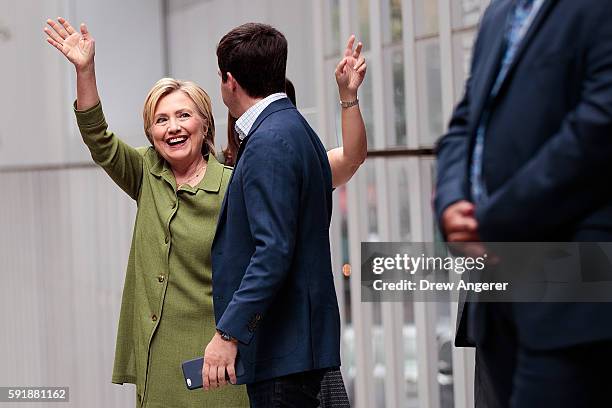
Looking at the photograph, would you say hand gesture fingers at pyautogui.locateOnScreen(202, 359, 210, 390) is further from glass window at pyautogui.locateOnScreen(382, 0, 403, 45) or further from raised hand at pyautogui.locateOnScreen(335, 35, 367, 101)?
glass window at pyautogui.locateOnScreen(382, 0, 403, 45)

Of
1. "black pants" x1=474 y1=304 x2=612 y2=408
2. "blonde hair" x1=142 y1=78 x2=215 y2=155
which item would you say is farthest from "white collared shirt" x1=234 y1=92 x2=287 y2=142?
"black pants" x1=474 y1=304 x2=612 y2=408

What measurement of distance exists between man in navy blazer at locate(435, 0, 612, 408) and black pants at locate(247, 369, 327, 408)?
Answer: 0.71 meters

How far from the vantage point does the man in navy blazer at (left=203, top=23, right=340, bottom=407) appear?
6.68ft

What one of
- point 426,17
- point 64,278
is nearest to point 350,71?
point 426,17

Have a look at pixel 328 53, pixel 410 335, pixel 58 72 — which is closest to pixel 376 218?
pixel 410 335

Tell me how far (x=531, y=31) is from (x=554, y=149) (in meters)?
0.18

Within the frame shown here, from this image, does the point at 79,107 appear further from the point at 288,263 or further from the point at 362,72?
the point at 288,263

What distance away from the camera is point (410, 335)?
117 inches

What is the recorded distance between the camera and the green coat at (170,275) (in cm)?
263

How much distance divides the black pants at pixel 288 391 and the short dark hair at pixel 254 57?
61 cm

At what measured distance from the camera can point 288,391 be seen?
6.93 feet

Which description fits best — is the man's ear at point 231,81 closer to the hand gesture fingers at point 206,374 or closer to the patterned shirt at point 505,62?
the hand gesture fingers at point 206,374

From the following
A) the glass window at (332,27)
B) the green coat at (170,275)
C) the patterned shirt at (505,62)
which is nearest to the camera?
the patterned shirt at (505,62)

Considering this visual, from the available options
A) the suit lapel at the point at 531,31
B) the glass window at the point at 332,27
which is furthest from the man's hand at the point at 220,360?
the glass window at the point at 332,27
